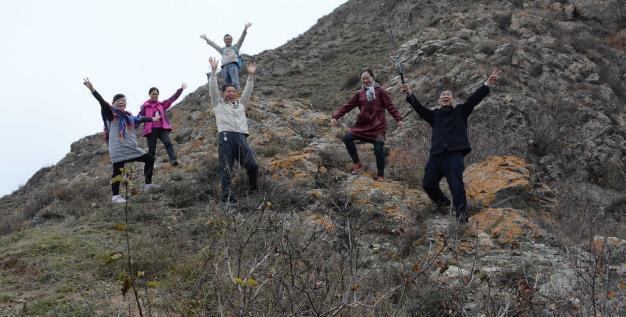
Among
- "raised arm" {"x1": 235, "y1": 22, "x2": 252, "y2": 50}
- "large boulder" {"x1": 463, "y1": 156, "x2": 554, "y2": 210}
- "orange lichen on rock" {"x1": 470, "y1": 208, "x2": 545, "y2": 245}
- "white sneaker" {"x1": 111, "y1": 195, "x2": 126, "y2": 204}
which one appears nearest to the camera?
"orange lichen on rock" {"x1": 470, "y1": 208, "x2": 545, "y2": 245}

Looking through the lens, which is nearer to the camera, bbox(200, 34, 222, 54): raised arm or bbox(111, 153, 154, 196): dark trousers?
bbox(111, 153, 154, 196): dark trousers

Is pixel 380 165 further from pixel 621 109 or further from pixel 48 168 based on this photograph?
pixel 48 168

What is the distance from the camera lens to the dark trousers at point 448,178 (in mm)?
6258

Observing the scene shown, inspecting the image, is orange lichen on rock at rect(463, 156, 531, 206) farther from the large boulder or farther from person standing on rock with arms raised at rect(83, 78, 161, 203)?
person standing on rock with arms raised at rect(83, 78, 161, 203)

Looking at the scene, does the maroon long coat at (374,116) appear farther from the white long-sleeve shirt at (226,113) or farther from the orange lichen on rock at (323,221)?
the orange lichen on rock at (323,221)

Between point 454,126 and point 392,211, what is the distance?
54.9 inches

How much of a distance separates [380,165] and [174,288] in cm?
422

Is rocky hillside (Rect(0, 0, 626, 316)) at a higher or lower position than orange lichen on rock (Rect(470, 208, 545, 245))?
higher

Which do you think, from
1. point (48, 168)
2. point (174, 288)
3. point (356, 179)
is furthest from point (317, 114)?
point (48, 168)

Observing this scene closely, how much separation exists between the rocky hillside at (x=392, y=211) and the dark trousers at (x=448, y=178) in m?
0.29

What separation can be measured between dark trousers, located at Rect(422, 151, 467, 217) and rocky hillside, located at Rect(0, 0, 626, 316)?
0.29 m

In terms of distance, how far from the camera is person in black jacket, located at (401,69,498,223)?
20.6 ft

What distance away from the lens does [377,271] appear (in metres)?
4.84

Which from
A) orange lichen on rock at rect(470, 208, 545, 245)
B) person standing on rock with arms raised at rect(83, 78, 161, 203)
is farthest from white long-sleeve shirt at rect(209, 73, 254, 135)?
orange lichen on rock at rect(470, 208, 545, 245)
